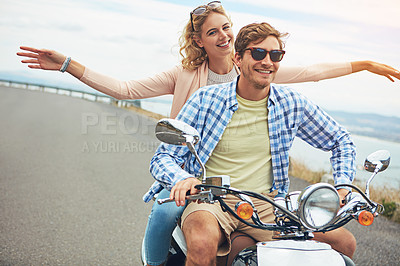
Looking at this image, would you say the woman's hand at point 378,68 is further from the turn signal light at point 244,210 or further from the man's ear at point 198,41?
the turn signal light at point 244,210

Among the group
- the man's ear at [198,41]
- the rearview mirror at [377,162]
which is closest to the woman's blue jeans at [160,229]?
the rearview mirror at [377,162]

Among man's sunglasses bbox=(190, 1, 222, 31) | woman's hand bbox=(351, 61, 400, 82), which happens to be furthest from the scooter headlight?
man's sunglasses bbox=(190, 1, 222, 31)

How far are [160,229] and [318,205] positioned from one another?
113 centimetres

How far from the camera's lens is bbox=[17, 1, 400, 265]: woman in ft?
12.0

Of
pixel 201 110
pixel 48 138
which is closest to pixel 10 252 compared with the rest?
pixel 201 110

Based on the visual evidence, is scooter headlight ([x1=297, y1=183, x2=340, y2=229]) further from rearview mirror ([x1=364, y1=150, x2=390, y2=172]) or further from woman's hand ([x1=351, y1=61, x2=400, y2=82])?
woman's hand ([x1=351, y1=61, x2=400, y2=82])

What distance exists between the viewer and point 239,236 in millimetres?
2424

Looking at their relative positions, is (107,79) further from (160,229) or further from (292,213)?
(292,213)

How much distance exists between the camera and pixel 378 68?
3.53 metres

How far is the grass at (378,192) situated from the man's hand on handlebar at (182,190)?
539 centimetres

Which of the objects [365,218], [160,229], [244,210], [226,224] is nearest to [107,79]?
[160,229]

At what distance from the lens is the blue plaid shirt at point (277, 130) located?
2703 millimetres

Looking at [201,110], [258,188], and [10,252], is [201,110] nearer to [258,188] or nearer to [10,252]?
[258,188]

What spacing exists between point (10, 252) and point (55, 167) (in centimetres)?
369
